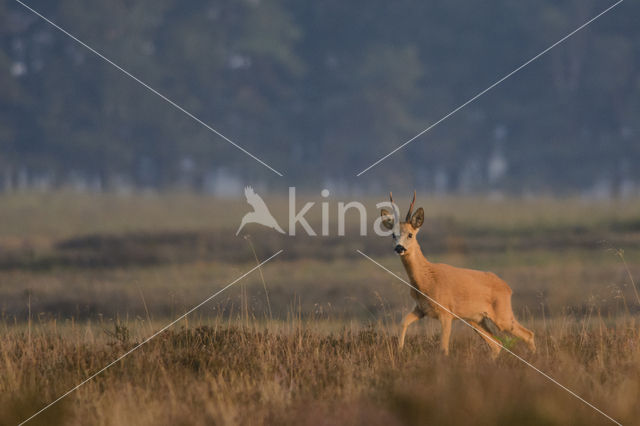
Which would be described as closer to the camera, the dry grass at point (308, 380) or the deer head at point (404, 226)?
the dry grass at point (308, 380)

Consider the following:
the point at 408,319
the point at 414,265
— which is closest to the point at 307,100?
the point at 414,265

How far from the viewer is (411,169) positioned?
69500 millimetres

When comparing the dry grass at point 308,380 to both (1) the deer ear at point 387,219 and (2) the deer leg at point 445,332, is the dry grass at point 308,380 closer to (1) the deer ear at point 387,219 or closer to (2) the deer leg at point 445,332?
(2) the deer leg at point 445,332

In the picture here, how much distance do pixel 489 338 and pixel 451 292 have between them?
72cm

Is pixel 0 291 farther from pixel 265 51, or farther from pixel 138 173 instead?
pixel 265 51

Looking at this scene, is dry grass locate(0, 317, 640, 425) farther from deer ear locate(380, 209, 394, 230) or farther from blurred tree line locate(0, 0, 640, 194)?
blurred tree line locate(0, 0, 640, 194)

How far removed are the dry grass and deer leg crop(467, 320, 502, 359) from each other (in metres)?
0.14

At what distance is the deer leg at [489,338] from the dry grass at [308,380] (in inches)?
5.5

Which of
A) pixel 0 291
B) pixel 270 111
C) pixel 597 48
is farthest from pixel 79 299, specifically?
pixel 597 48

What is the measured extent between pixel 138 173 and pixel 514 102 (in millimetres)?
31104

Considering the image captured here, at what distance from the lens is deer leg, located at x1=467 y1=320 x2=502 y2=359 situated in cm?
1015

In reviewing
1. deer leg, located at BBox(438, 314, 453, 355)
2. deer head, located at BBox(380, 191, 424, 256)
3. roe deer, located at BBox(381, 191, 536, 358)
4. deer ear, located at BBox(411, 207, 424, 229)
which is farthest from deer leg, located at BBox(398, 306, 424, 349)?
deer ear, located at BBox(411, 207, 424, 229)

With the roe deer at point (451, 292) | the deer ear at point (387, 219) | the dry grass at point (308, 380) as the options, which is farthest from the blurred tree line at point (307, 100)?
the dry grass at point (308, 380)

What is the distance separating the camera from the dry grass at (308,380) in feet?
24.3
